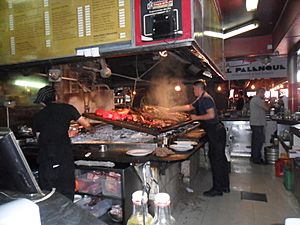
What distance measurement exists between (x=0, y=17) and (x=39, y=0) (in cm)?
51

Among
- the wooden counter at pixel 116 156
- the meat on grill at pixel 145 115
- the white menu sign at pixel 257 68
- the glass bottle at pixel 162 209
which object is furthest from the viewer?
the white menu sign at pixel 257 68

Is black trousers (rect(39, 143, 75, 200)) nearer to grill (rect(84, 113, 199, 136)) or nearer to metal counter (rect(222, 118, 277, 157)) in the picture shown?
grill (rect(84, 113, 199, 136))

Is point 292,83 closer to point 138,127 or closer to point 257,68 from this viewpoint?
point 257,68

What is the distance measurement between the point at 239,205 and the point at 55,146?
9.31 ft

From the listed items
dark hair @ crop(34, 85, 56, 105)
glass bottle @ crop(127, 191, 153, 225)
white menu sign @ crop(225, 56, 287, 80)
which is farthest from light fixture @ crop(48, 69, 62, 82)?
white menu sign @ crop(225, 56, 287, 80)

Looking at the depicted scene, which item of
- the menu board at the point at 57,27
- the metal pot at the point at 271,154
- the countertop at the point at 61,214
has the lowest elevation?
the metal pot at the point at 271,154

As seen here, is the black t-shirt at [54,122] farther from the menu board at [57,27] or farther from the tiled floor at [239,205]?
the tiled floor at [239,205]

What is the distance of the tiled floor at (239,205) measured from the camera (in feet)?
10.7

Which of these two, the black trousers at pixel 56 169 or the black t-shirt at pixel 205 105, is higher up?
the black t-shirt at pixel 205 105

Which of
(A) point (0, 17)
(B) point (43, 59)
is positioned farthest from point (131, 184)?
(A) point (0, 17)

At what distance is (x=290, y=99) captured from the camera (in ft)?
22.6

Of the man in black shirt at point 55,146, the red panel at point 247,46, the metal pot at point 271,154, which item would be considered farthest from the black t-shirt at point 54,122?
the red panel at point 247,46

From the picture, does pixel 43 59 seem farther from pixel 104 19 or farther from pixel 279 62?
pixel 279 62

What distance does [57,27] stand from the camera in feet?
6.73
